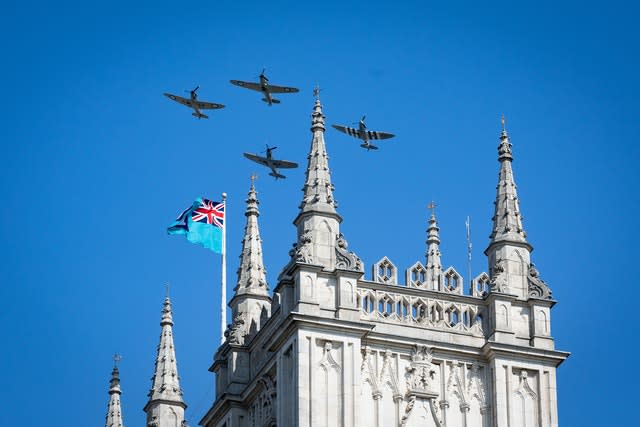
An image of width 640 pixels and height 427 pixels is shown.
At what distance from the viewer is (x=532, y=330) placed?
7931cm

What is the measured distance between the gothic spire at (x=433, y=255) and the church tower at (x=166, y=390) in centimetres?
993

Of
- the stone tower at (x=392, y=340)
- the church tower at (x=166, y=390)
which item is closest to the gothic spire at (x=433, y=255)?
the stone tower at (x=392, y=340)

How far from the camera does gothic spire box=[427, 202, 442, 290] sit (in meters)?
80.8

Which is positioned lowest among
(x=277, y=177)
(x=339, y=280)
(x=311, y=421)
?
(x=311, y=421)

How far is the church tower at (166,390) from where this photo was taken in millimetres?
87188

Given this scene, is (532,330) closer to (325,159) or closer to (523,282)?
(523,282)

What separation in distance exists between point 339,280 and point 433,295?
11.4ft

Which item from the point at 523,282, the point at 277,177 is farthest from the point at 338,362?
the point at 277,177

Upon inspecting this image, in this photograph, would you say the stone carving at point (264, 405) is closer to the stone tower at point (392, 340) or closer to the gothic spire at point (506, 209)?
the stone tower at point (392, 340)

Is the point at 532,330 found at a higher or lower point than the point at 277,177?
lower

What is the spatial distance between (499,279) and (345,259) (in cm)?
515

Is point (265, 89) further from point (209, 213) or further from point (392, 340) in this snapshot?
point (392, 340)

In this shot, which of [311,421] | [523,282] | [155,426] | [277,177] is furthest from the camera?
[277,177]

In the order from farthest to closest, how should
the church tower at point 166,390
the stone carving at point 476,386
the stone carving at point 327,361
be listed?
1. the church tower at point 166,390
2. the stone carving at point 476,386
3. the stone carving at point 327,361
